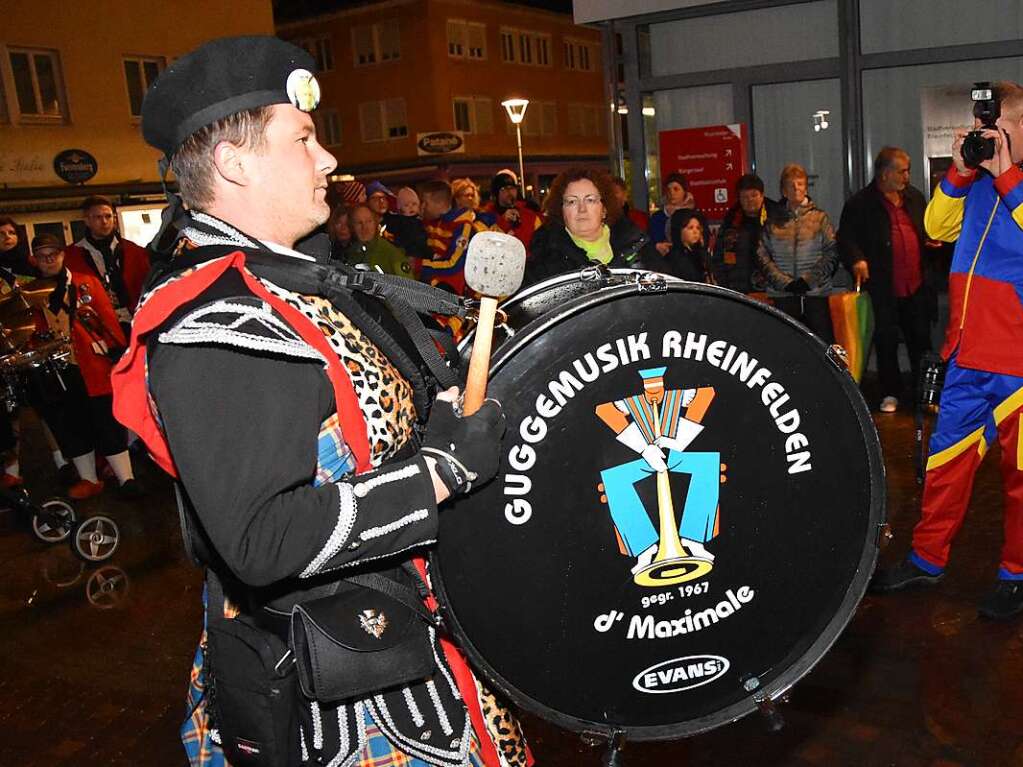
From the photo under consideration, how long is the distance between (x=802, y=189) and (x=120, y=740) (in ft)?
21.4

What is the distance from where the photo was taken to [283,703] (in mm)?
1890

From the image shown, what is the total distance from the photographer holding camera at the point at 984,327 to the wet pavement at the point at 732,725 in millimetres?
408

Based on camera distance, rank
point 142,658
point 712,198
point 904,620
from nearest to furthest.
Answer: point 904,620 < point 142,658 < point 712,198

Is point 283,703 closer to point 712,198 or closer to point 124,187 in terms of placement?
point 712,198

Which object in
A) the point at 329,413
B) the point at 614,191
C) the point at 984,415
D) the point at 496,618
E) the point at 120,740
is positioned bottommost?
the point at 120,740

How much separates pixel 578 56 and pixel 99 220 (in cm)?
4123

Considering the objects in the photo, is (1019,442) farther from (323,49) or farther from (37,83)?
(323,49)

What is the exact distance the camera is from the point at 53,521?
6500 millimetres

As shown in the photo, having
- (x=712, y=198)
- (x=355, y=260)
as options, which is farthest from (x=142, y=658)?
(x=712, y=198)

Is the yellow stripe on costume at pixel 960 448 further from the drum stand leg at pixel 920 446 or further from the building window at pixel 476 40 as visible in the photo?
the building window at pixel 476 40

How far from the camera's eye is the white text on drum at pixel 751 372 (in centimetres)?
207

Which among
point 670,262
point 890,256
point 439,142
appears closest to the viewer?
point 670,262

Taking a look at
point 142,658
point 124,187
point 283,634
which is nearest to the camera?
point 283,634

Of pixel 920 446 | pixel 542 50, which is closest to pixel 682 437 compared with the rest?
pixel 920 446
